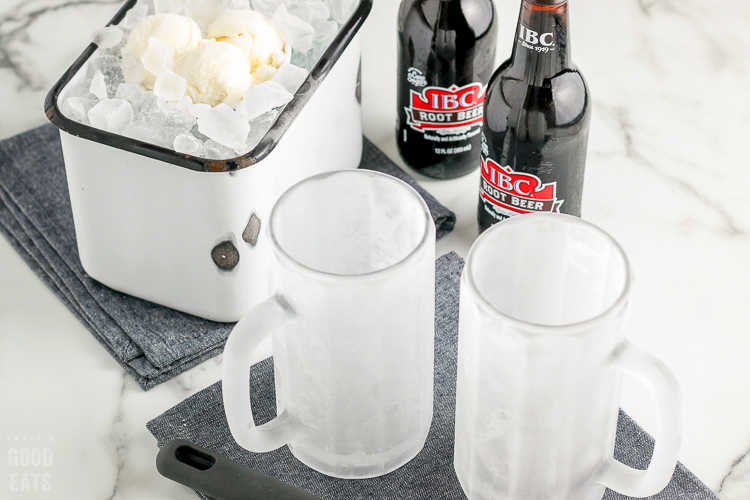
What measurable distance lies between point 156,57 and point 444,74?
10.0 inches

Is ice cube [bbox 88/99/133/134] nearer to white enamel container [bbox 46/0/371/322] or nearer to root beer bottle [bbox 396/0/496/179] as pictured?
white enamel container [bbox 46/0/371/322]

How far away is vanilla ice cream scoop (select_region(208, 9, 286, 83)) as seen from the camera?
787 millimetres

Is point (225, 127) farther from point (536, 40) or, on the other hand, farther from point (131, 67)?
point (536, 40)

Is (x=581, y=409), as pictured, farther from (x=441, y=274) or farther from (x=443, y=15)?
(x=443, y=15)

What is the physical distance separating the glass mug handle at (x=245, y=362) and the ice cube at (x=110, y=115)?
243 mm

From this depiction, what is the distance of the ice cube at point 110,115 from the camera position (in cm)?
73

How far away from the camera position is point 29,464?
27.7 inches

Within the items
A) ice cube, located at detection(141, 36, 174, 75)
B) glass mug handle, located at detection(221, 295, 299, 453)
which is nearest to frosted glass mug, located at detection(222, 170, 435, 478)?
glass mug handle, located at detection(221, 295, 299, 453)

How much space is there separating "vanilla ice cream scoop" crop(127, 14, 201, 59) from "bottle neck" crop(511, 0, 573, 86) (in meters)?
0.27

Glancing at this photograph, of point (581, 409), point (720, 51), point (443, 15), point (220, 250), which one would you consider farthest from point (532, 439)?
point (720, 51)

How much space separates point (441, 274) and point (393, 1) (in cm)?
48

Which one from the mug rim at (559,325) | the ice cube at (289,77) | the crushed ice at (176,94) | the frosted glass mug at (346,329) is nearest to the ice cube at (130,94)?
the crushed ice at (176,94)

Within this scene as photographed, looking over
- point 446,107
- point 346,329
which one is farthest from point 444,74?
point 346,329

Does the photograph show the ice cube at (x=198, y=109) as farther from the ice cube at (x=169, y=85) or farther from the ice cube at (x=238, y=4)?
the ice cube at (x=238, y=4)
